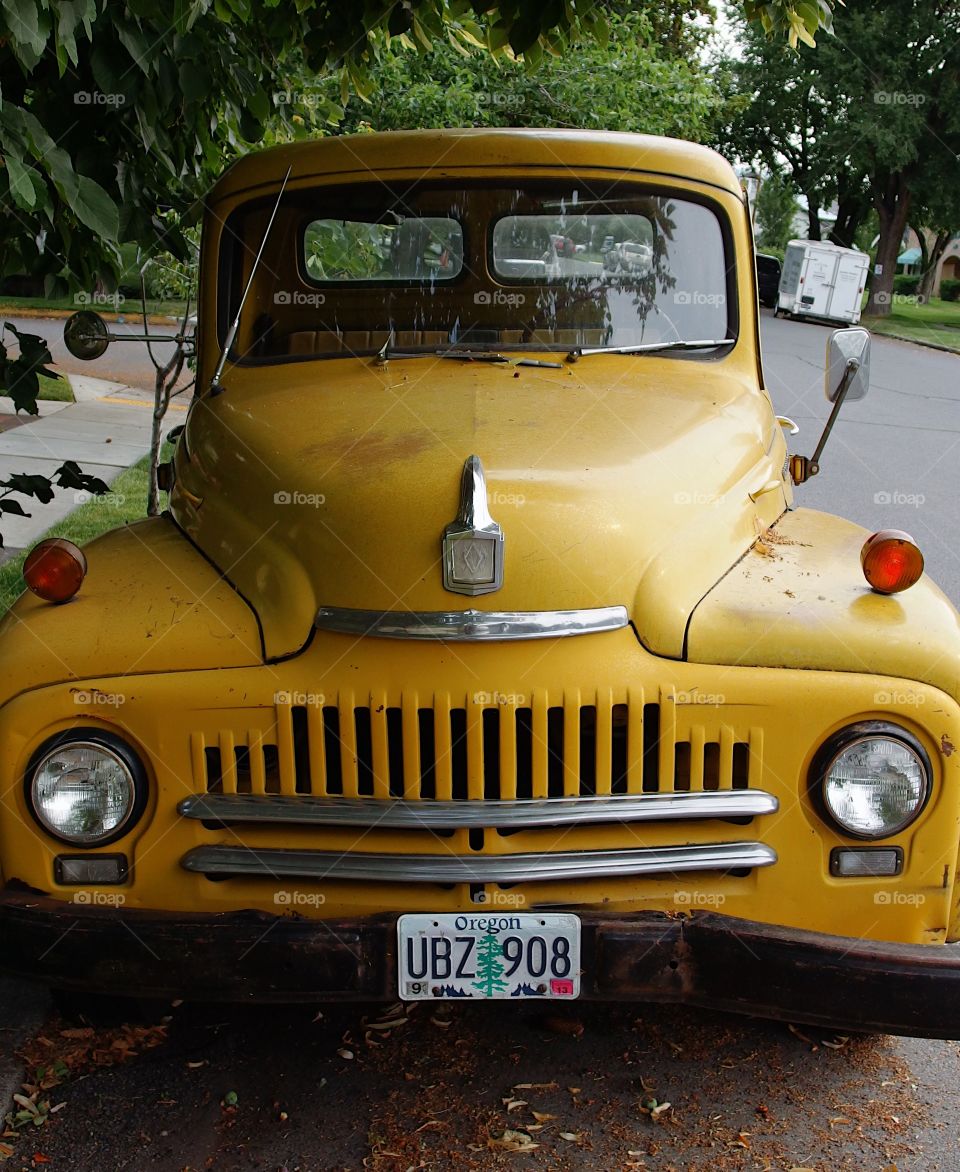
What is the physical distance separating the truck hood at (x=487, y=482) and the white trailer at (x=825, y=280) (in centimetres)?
3221

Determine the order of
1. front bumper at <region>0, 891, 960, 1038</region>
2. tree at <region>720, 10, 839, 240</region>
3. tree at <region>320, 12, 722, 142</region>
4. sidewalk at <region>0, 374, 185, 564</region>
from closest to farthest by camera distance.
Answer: front bumper at <region>0, 891, 960, 1038</region>
sidewalk at <region>0, 374, 185, 564</region>
tree at <region>320, 12, 722, 142</region>
tree at <region>720, 10, 839, 240</region>

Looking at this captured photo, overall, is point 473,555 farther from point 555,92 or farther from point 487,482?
point 555,92

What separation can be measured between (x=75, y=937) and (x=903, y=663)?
182 cm

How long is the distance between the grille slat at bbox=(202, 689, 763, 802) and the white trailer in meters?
33.2

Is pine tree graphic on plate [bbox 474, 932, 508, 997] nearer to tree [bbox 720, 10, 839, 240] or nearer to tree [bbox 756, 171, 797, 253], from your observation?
tree [bbox 720, 10, 839, 240]

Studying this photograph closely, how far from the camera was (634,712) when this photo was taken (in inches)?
108

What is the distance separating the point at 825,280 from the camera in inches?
1368

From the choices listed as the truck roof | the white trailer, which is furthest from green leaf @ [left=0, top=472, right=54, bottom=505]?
the white trailer

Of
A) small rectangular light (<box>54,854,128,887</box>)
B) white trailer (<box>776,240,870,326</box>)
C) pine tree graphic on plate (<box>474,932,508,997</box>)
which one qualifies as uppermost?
small rectangular light (<box>54,854,128,887</box>)

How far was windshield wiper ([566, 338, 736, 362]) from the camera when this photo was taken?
3.78 meters

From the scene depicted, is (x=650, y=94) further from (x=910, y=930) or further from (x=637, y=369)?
(x=910, y=930)

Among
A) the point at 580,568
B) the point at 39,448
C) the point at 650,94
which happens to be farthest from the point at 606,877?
the point at 650,94

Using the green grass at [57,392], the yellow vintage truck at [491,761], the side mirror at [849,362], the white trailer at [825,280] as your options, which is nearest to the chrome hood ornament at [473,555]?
the yellow vintage truck at [491,761]

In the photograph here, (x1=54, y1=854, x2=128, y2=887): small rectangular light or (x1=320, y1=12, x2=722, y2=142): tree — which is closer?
(x1=54, y1=854, x2=128, y2=887): small rectangular light
